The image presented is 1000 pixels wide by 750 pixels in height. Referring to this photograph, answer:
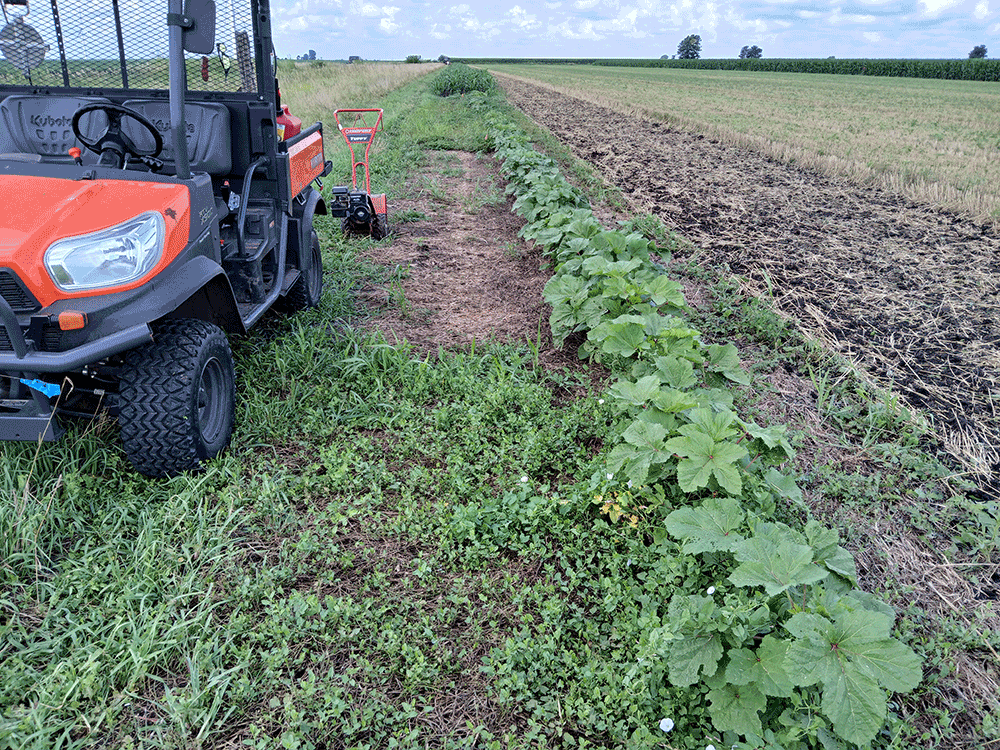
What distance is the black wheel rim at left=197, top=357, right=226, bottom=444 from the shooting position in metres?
3.02

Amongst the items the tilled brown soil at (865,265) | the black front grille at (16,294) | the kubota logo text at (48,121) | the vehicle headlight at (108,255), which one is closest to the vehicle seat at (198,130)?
the kubota logo text at (48,121)

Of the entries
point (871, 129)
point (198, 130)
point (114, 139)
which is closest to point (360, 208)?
point (198, 130)

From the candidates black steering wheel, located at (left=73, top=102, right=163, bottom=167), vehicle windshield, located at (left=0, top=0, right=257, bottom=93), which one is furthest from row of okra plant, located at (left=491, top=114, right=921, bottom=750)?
vehicle windshield, located at (left=0, top=0, right=257, bottom=93)

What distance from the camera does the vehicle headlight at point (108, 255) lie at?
2.37 metres

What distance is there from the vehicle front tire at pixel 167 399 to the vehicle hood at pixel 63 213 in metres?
0.35

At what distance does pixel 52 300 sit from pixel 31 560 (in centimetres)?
105

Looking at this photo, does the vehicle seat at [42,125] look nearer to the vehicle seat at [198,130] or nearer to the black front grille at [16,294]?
the vehicle seat at [198,130]

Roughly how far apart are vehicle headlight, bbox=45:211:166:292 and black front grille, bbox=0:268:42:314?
106 millimetres

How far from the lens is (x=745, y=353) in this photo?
15.2 ft

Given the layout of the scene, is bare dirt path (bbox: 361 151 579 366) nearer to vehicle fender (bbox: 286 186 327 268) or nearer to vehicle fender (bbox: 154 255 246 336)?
vehicle fender (bbox: 286 186 327 268)

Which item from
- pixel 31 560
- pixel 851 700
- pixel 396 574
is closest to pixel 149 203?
pixel 31 560

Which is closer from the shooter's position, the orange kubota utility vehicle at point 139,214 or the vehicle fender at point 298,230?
the orange kubota utility vehicle at point 139,214

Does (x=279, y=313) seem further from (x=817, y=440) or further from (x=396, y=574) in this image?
(x=817, y=440)

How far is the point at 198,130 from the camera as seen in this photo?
11.8 feet
